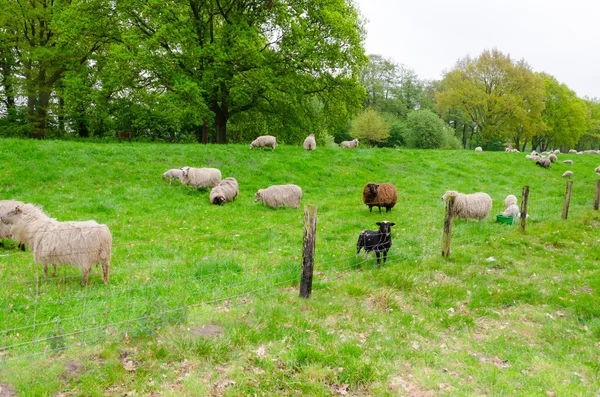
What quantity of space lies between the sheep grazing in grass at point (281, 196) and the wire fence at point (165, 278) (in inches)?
118

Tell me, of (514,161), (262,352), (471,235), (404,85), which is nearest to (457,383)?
(262,352)

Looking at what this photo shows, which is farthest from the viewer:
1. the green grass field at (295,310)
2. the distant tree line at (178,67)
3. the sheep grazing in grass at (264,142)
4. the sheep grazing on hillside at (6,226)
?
the sheep grazing in grass at (264,142)

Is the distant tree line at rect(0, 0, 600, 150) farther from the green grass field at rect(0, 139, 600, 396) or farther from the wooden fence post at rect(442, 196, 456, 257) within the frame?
the wooden fence post at rect(442, 196, 456, 257)

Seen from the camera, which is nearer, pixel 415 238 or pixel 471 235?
pixel 415 238

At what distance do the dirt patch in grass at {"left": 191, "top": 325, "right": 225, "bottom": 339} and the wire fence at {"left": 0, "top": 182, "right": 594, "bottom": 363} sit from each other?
1.15ft

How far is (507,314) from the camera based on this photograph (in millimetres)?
6922

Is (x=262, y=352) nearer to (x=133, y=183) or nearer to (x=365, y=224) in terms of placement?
(x=365, y=224)

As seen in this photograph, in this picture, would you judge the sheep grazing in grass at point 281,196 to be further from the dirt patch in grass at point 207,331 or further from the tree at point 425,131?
the tree at point 425,131

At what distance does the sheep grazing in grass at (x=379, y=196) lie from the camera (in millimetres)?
15625

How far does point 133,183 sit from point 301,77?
48.7 feet

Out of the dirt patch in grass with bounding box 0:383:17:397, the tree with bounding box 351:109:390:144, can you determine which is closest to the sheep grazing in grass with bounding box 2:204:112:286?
the dirt patch in grass with bounding box 0:383:17:397

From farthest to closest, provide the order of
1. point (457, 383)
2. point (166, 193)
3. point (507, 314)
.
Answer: point (166, 193), point (507, 314), point (457, 383)

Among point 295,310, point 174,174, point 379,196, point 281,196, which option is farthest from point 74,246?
point 379,196

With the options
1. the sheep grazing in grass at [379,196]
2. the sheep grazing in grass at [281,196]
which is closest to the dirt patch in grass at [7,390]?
the sheep grazing in grass at [281,196]
